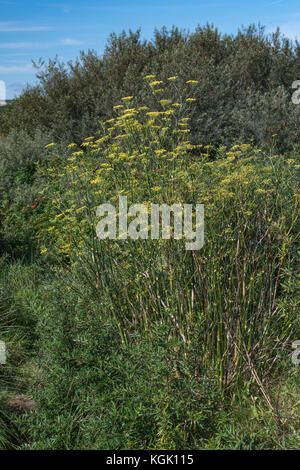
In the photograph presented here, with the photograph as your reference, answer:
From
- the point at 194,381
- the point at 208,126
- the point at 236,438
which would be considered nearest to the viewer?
the point at 236,438

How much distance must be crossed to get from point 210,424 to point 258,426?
31 cm

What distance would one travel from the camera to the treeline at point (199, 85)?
8914 mm

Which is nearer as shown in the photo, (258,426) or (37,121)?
(258,426)

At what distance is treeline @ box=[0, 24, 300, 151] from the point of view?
351 inches

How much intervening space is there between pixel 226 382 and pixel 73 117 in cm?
931

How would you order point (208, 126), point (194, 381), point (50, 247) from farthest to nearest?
1. point (208, 126)
2. point (50, 247)
3. point (194, 381)

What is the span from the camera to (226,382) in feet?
10.7

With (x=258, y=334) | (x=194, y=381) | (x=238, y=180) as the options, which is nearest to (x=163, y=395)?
(x=194, y=381)

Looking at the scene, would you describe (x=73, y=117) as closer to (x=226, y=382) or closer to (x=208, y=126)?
(x=208, y=126)

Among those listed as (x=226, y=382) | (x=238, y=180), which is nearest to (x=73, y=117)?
(x=238, y=180)

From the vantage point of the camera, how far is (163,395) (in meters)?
2.64

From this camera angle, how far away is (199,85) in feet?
30.4
